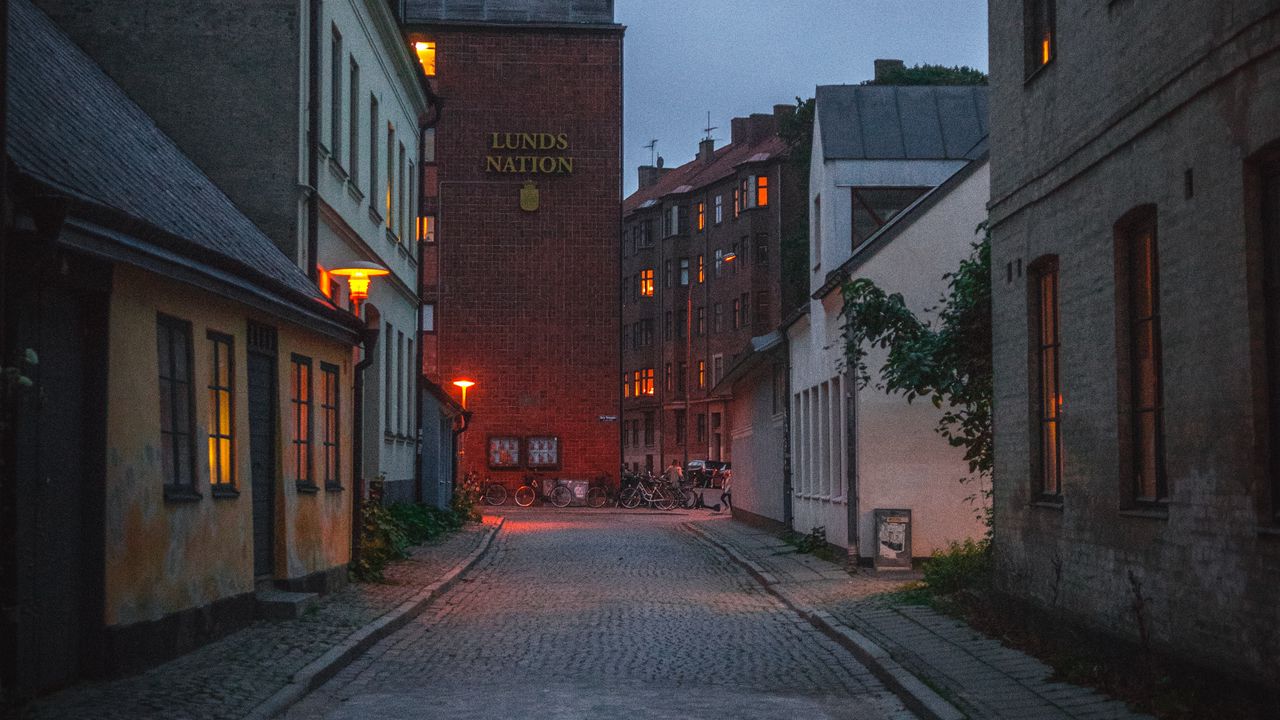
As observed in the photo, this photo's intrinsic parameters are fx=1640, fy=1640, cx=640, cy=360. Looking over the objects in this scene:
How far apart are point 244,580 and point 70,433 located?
3.95m

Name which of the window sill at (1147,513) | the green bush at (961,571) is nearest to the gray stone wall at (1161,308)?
the window sill at (1147,513)

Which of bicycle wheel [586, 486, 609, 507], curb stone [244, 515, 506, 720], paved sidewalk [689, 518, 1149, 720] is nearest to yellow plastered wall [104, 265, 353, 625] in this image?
curb stone [244, 515, 506, 720]

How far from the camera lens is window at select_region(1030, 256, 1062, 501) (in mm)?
12609

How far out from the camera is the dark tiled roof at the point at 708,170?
78.0 metres

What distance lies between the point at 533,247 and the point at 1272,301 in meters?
45.9

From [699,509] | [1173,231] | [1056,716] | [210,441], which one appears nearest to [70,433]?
[210,441]

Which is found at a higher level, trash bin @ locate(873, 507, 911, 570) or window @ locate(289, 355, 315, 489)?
window @ locate(289, 355, 315, 489)

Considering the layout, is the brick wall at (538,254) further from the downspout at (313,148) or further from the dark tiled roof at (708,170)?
the downspout at (313,148)

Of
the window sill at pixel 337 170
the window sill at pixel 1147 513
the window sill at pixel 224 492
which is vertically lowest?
the window sill at pixel 1147 513

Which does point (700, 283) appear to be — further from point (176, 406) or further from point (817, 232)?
point (176, 406)

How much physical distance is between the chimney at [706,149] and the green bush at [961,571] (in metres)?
75.5

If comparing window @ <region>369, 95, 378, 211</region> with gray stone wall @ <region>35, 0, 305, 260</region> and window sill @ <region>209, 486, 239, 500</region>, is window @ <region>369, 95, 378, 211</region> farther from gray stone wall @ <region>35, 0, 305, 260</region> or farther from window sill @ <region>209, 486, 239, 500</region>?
window sill @ <region>209, 486, 239, 500</region>

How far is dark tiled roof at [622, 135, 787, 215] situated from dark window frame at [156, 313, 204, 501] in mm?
62078

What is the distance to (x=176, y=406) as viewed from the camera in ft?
39.5
